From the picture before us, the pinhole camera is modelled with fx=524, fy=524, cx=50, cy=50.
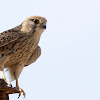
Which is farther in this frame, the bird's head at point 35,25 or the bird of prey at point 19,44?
the bird's head at point 35,25

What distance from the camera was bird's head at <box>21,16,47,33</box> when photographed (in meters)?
12.1

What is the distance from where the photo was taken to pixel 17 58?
11953 mm

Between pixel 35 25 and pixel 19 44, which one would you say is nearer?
pixel 19 44

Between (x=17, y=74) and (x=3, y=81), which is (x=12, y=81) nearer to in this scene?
(x=17, y=74)

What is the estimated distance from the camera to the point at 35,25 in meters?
12.1

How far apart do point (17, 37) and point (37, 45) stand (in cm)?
73

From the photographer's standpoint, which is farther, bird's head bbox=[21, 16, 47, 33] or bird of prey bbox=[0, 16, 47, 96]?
bird's head bbox=[21, 16, 47, 33]

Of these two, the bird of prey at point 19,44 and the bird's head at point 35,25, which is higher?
the bird's head at point 35,25

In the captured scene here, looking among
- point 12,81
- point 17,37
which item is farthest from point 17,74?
point 17,37

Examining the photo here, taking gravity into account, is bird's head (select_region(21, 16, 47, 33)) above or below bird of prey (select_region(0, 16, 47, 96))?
above

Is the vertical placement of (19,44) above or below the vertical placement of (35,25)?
below

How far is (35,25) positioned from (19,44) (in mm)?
654

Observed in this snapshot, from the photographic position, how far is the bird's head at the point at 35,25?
39.7ft

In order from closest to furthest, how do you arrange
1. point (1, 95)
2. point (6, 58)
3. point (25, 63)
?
point (1, 95)
point (6, 58)
point (25, 63)
